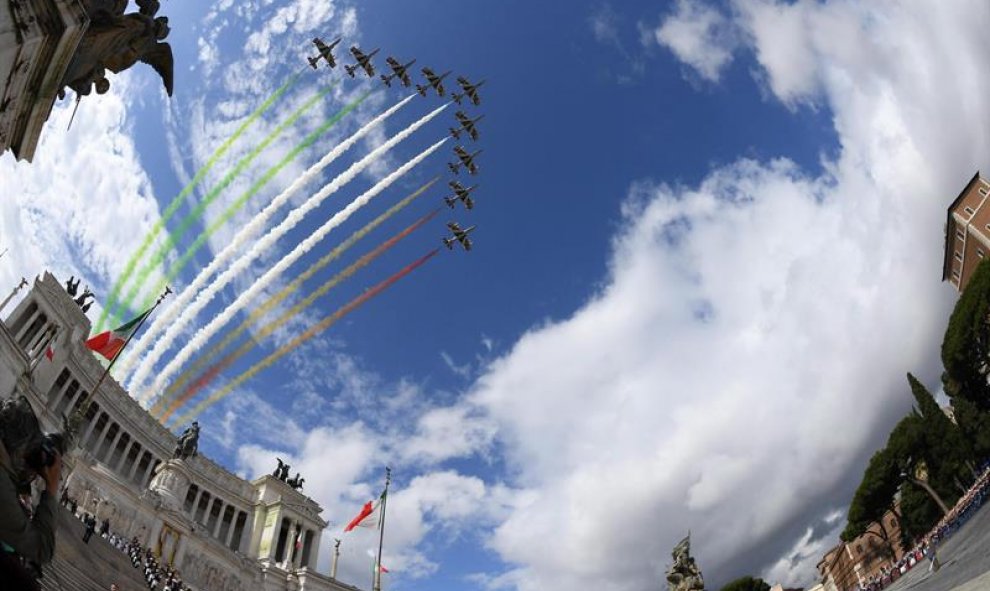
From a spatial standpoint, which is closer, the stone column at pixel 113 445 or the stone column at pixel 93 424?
the stone column at pixel 93 424

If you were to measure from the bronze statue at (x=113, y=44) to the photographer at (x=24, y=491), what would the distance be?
1126cm

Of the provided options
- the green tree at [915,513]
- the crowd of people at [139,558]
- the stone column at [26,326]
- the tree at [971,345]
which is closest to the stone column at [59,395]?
the stone column at [26,326]

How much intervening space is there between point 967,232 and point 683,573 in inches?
2694

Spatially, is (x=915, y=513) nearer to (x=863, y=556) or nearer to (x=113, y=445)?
(x=863, y=556)

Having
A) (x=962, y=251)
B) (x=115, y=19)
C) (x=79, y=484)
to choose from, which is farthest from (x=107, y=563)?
(x=962, y=251)

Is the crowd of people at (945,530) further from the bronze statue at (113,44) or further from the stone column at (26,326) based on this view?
the stone column at (26,326)

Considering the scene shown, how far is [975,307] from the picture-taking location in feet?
193

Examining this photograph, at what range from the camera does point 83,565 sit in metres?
25.0

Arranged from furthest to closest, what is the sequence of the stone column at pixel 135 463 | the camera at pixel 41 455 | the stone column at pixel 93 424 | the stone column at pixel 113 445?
the stone column at pixel 135 463, the stone column at pixel 113 445, the stone column at pixel 93 424, the camera at pixel 41 455

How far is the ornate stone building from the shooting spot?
45125 mm

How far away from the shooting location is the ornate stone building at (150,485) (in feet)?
148

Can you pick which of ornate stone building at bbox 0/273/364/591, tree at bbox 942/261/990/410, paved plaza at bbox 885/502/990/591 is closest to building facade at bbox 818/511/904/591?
tree at bbox 942/261/990/410

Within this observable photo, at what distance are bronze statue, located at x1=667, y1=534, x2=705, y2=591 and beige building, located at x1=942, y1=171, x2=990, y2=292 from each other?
2354 inches

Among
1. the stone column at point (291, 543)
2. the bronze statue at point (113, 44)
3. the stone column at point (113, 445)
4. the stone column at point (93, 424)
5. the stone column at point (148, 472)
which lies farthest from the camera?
the stone column at point (291, 543)
